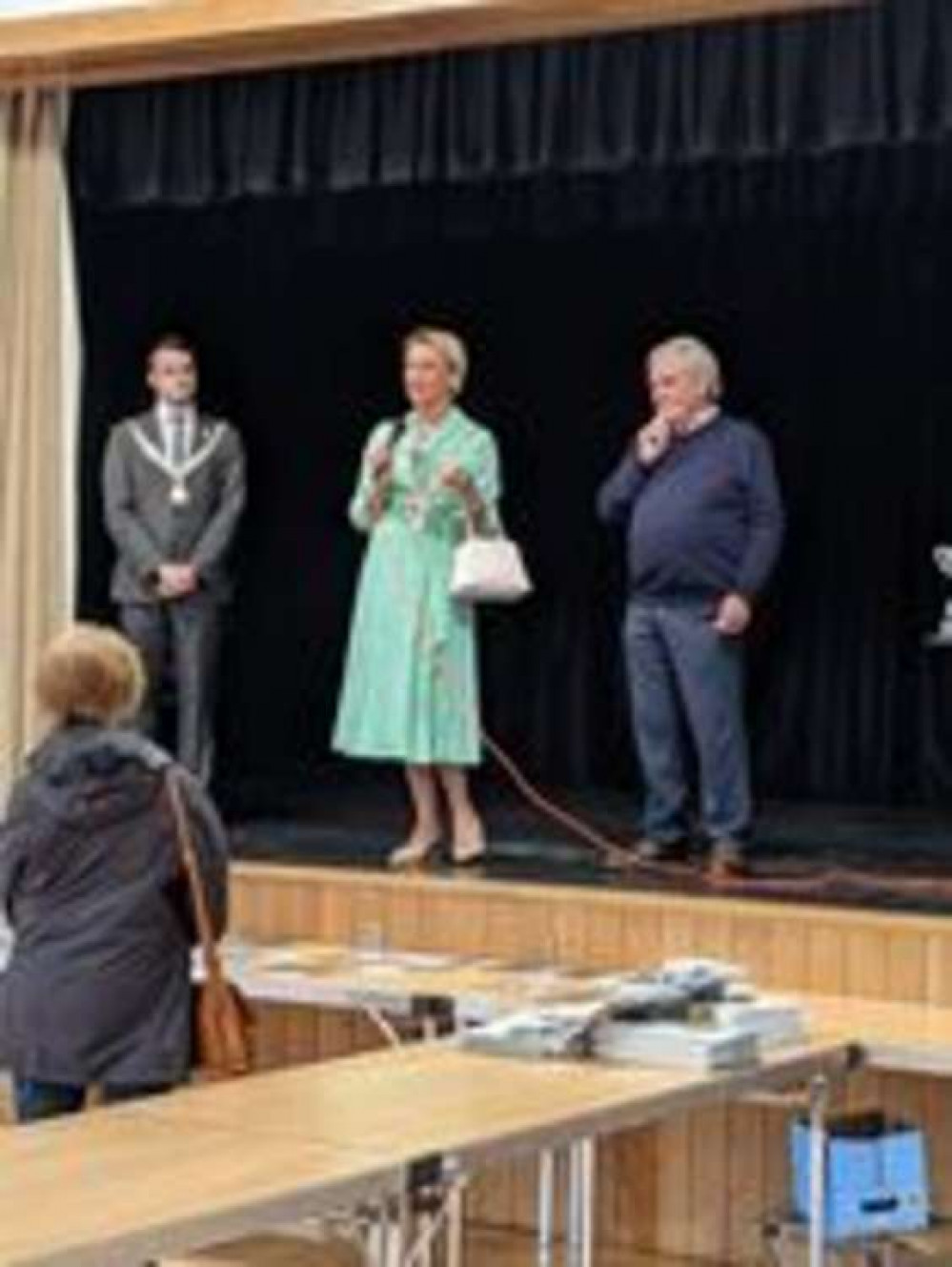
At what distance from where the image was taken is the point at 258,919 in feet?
23.0

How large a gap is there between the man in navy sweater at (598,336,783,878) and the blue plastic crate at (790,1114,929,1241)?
156 cm

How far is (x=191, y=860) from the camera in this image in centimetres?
468

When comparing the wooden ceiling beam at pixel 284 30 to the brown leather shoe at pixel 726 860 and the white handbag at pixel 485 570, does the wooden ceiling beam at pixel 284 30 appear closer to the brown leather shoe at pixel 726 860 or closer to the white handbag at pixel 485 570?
the white handbag at pixel 485 570

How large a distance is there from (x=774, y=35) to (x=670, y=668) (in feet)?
Result: 5.66

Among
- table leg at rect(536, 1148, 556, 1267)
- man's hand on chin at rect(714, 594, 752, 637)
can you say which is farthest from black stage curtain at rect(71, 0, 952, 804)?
table leg at rect(536, 1148, 556, 1267)

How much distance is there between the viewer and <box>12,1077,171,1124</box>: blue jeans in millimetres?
4719

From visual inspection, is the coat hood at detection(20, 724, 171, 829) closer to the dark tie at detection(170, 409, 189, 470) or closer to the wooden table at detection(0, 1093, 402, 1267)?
the wooden table at detection(0, 1093, 402, 1267)

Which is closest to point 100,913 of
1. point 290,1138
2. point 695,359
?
point 290,1138

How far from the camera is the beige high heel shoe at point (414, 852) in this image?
23.3 ft

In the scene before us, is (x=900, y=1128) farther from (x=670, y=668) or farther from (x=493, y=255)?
(x=493, y=255)

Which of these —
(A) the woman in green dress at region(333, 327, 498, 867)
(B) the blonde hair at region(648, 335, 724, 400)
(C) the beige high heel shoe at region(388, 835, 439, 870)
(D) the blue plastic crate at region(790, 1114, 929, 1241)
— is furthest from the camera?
(A) the woman in green dress at region(333, 327, 498, 867)

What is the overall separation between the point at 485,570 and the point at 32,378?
1573 millimetres

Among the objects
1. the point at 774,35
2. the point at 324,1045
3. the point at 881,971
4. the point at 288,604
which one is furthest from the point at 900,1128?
the point at 288,604

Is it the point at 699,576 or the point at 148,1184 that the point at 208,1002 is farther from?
the point at 699,576
